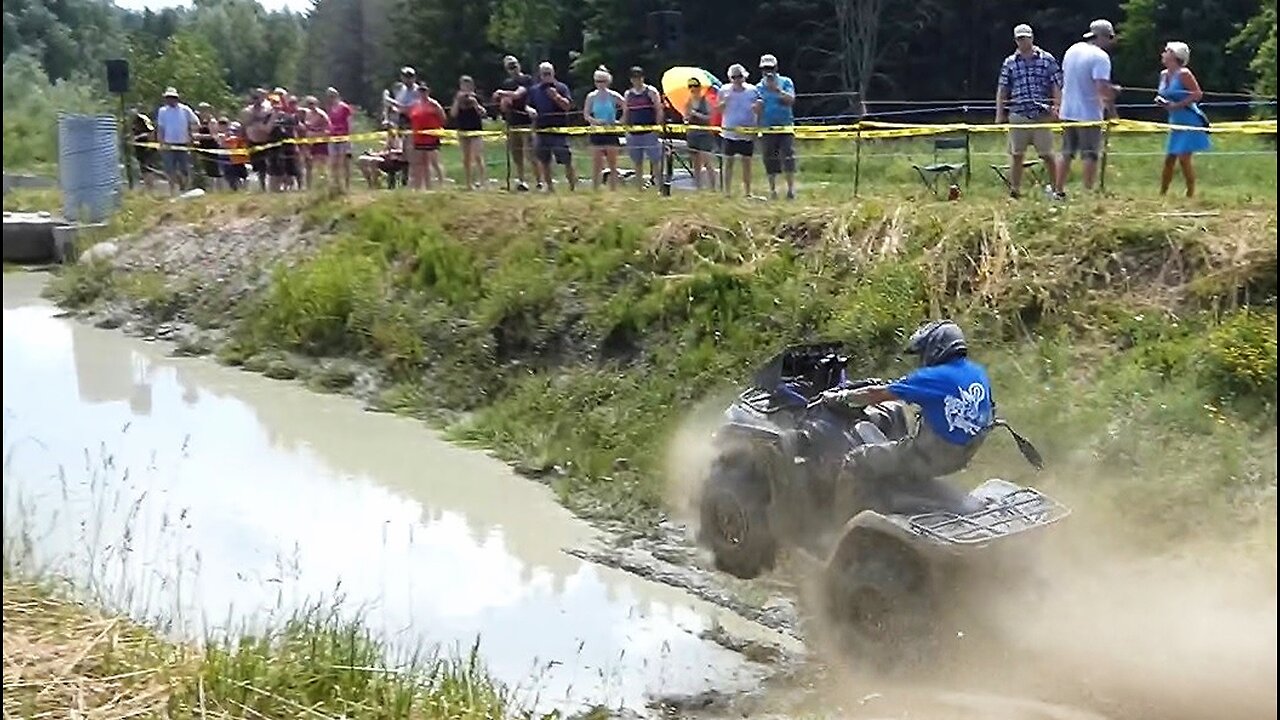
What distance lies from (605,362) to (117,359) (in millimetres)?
6614

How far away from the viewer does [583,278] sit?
1457cm

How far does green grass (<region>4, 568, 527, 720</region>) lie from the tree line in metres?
2.24

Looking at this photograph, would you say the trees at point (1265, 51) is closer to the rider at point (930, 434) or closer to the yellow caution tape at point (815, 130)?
the yellow caution tape at point (815, 130)

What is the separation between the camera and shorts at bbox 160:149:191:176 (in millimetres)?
20547

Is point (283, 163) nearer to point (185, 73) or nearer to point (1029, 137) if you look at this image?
point (185, 73)

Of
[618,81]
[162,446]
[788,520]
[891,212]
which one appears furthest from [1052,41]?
[788,520]

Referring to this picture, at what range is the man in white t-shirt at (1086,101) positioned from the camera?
40.4ft

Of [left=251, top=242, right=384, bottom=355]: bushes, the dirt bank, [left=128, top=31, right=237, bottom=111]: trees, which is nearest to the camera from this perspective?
[left=128, top=31, right=237, bottom=111]: trees

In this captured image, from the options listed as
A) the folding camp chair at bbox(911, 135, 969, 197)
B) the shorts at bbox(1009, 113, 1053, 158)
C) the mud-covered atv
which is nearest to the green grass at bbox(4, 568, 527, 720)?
the mud-covered atv

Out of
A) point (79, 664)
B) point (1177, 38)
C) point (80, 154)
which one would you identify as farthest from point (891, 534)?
point (1177, 38)

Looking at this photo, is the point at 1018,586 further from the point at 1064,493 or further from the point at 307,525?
the point at 307,525

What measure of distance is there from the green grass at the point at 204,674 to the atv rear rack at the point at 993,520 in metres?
2.09

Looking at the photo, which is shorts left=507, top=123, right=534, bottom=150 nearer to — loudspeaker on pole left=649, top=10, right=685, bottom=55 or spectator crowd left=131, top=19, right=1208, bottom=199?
spectator crowd left=131, top=19, right=1208, bottom=199

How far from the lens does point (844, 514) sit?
25.8ft
